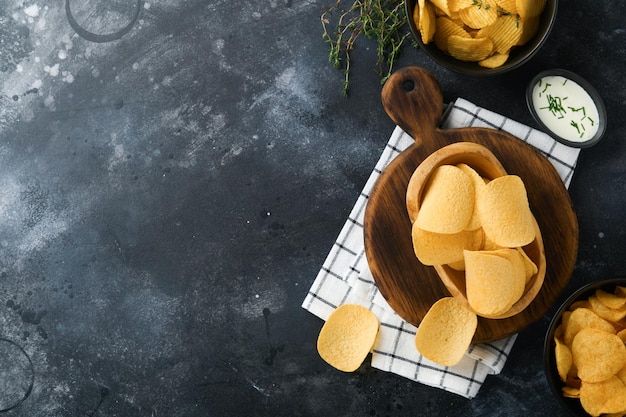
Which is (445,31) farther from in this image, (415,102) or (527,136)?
(527,136)

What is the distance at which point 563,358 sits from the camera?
A: 5.93 feet

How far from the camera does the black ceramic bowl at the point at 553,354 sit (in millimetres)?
1821

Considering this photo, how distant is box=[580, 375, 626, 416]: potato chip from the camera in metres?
1.76

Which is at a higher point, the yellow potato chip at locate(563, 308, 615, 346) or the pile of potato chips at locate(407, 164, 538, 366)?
the pile of potato chips at locate(407, 164, 538, 366)

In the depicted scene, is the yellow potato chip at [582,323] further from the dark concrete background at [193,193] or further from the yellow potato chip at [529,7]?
the yellow potato chip at [529,7]

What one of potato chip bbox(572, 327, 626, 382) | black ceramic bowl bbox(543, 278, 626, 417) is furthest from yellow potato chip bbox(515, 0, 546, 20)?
potato chip bbox(572, 327, 626, 382)

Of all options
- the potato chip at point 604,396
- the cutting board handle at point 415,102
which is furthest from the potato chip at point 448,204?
the potato chip at point 604,396

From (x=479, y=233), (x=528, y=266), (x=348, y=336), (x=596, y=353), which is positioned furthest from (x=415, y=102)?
(x=596, y=353)

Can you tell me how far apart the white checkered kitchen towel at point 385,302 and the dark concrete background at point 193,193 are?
86mm

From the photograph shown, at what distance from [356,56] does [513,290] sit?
92cm

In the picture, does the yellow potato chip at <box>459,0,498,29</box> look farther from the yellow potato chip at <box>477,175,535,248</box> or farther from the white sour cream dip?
the yellow potato chip at <box>477,175,535,248</box>

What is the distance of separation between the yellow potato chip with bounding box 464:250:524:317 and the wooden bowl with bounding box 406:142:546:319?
0.07m

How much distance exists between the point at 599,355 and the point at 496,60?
86cm

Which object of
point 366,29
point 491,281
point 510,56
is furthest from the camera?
point 366,29
